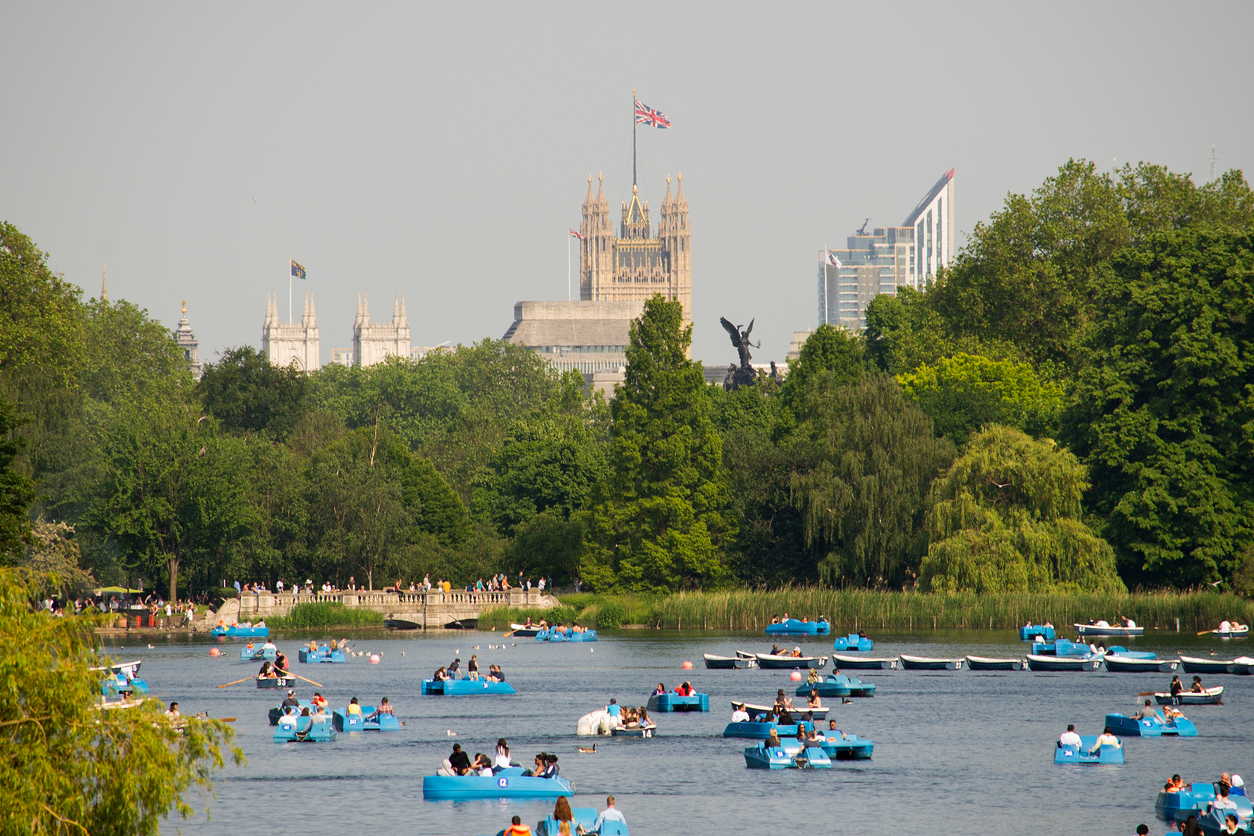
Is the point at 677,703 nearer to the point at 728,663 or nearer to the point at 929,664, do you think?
the point at 728,663

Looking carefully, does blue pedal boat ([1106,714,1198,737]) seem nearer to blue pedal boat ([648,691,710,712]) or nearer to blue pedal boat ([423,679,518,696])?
blue pedal boat ([648,691,710,712])

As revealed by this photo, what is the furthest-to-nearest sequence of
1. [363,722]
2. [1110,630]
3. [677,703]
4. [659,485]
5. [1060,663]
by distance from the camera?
[659,485] → [1110,630] → [1060,663] → [677,703] → [363,722]

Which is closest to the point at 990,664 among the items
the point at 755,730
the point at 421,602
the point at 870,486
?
the point at 755,730

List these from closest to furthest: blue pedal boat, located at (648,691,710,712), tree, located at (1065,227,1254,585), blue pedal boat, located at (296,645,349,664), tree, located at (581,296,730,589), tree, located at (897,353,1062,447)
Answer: blue pedal boat, located at (648,691,710,712)
blue pedal boat, located at (296,645,349,664)
tree, located at (1065,227,1254,585)
tree, located at (581,296,730,589)
tree, located at (897,353,1062,447)

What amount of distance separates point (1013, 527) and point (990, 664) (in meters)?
13.5

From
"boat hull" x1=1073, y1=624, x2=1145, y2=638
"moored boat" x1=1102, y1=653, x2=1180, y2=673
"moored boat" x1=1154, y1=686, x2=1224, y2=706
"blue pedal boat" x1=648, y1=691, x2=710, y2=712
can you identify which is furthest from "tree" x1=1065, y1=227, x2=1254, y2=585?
"blue pedal boat" x1=648, y1=691, x2=710, y2=712

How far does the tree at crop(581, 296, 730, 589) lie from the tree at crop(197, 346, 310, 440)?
125 ft

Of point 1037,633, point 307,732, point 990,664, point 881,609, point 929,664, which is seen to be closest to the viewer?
point 307,732

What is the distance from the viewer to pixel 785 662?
60281mm

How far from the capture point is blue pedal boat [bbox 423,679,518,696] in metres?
55.6

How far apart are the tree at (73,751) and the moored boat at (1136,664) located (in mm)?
45816

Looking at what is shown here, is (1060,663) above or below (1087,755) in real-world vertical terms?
above

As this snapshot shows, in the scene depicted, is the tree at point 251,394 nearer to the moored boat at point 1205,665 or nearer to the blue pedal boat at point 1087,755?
the moored boat at point 1205,665

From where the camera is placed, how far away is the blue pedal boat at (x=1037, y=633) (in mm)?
66875
